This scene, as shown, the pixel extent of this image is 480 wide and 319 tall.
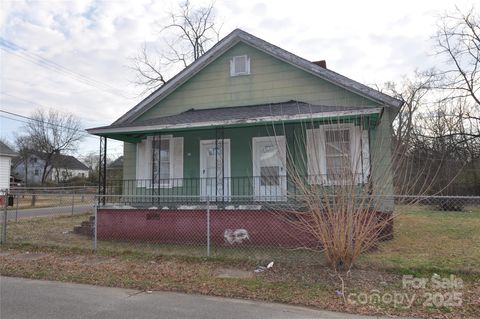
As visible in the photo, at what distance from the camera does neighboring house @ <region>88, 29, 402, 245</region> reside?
35.1 ft

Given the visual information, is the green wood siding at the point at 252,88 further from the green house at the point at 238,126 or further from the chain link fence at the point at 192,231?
the chain link fence at the point at 192,231

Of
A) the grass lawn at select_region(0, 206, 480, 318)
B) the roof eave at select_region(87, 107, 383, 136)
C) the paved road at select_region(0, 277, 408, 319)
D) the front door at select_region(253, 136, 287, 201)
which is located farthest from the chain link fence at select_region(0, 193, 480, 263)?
the paved road at select_region(0, 277, 408, 319)

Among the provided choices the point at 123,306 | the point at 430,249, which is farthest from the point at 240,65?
the point at 123,306

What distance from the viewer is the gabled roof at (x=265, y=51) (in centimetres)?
1085

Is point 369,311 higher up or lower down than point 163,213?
lower down

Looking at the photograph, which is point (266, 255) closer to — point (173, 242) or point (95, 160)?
point (173, 242)

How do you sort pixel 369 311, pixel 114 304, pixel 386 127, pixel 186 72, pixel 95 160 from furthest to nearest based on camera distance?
pixel 95 160 → pixel 186 72 → pixel 386 127 → pixel 114 304 → pixel 369 311

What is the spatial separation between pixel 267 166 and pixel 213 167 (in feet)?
5.76

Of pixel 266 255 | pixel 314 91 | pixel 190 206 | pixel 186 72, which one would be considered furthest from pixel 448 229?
pixel 186 72

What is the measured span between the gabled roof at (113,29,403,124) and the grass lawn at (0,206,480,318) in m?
4.06

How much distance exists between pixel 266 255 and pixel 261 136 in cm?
432

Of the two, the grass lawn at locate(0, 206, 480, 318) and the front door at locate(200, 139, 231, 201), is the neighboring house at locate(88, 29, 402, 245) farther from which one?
the grass lawn at locate(0, 206, 480, 318)

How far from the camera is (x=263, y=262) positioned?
7.47 meters

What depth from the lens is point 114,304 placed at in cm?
538
